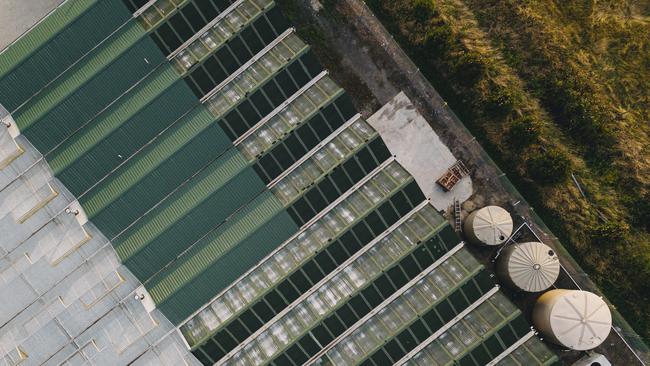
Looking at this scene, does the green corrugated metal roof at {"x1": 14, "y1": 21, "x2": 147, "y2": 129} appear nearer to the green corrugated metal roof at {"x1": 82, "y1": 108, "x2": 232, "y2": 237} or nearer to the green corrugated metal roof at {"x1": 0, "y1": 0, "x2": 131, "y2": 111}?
the green corrugated metal roof at {"x1": 0, "y1": 0, "x2": 131, "y2": 111}

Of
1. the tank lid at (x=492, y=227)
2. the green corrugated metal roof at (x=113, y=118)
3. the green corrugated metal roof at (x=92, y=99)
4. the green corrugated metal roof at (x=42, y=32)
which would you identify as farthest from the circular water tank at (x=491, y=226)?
the green corrugated metal roof at (x=42, y=32)

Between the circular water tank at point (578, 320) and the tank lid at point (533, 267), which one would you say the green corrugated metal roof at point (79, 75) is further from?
the circular water tank at point (578, 320)

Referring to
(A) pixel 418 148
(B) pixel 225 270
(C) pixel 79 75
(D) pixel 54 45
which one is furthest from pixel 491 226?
(D) pixel 54 45

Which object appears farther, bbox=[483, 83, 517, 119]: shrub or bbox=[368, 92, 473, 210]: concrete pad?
bbox=[368, 92, 473, 210]: concrete pad

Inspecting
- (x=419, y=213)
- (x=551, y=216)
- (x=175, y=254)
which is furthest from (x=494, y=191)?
(x=175, y=254)

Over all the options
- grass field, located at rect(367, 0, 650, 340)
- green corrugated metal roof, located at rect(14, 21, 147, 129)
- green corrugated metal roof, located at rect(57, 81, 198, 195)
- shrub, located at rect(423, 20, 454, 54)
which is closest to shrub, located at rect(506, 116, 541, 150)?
grass field, located at rect(367, 0, 650, 340)

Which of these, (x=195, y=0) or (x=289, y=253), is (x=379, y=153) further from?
(x=195, y=0)
